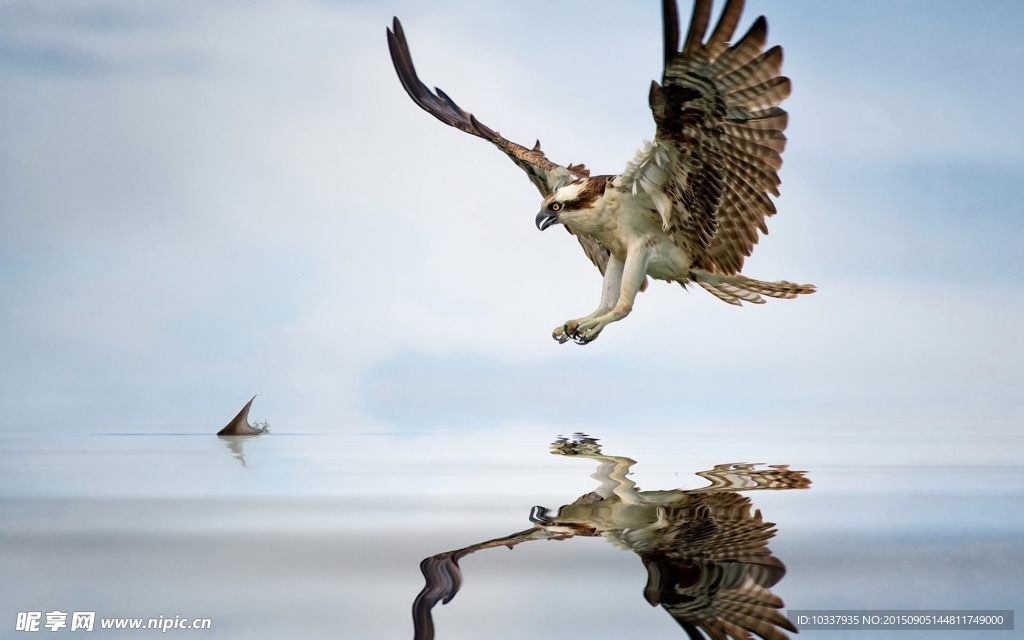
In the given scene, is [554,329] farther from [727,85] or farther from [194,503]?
[194,503]

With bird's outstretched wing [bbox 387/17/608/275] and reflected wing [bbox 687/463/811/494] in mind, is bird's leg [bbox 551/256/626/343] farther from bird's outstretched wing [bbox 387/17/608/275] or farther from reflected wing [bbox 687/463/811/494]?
reflected wing [bbox 687/463/811/494]

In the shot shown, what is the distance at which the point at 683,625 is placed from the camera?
3.10 meters

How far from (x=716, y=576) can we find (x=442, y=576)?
96cm

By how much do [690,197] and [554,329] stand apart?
1087mm

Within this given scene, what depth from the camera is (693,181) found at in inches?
213

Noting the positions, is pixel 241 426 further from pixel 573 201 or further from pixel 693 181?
pixel 693 181

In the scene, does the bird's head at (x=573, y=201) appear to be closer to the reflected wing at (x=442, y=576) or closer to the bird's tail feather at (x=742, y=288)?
the bird's tail feather at (x=742, y=288)

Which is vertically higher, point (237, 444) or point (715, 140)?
point (715, 140)

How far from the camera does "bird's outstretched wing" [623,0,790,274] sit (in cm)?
469

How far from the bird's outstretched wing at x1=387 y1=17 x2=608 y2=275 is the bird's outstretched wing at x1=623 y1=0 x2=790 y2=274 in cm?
89

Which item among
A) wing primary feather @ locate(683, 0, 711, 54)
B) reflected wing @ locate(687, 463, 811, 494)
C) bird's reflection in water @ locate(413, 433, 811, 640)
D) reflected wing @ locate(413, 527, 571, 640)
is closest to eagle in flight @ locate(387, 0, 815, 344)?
wing primary feather @ locate(683, 0, 711, 54)

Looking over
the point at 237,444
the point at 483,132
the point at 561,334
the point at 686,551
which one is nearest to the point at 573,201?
the point at 561,334

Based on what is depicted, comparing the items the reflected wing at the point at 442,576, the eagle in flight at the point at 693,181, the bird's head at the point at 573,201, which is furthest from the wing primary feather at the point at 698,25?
the reflected wing at the point at 442,576

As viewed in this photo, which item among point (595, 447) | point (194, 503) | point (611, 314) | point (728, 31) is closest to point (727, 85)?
point (728, 31)
